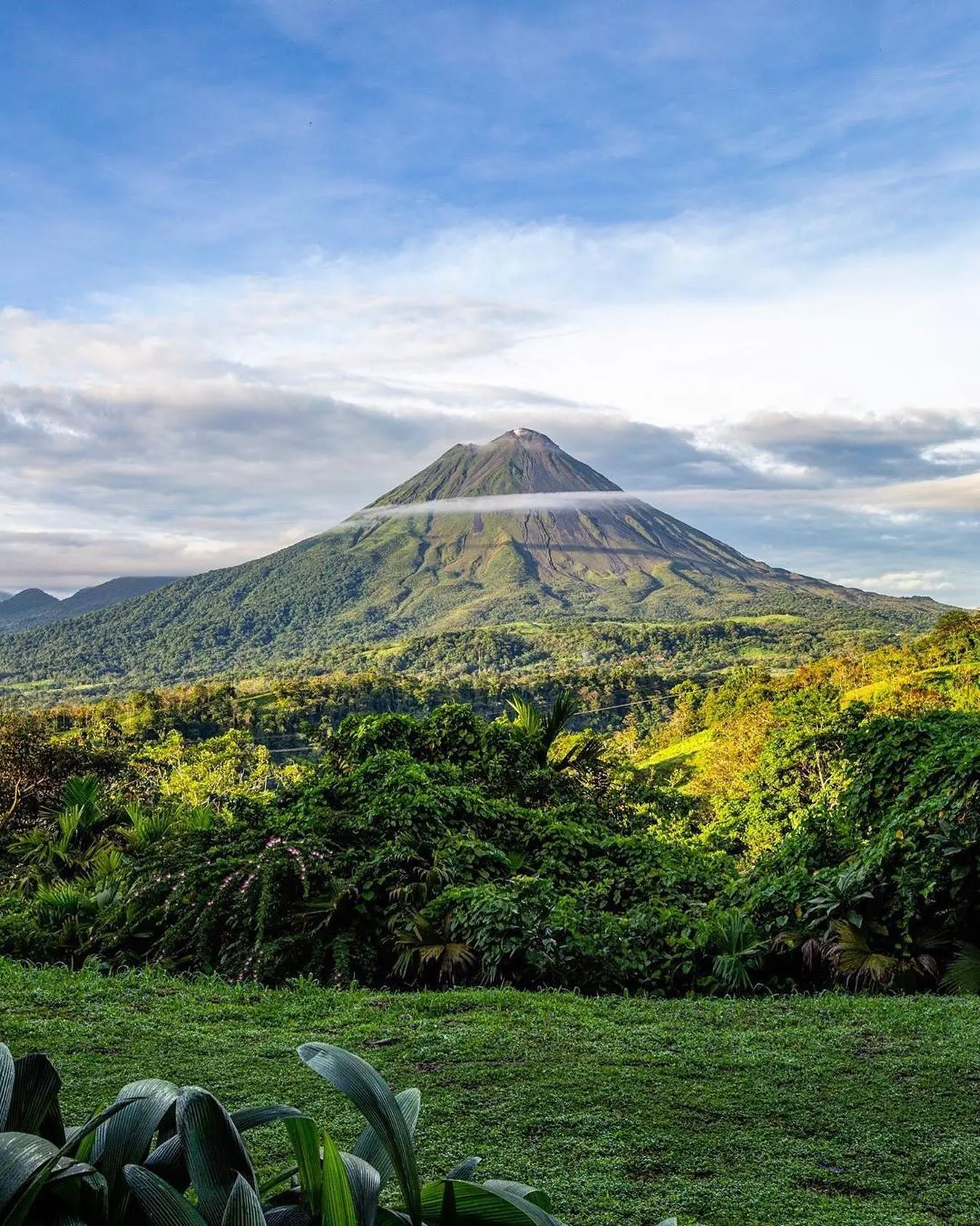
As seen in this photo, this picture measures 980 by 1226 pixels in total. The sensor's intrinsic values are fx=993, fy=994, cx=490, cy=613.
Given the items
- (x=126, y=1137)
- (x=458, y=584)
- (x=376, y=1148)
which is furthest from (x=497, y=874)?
(x=458, y=584)

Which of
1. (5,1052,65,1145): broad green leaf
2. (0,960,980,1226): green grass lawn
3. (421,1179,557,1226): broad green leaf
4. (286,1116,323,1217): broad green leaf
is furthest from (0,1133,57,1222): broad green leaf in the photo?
(0,960,980,1226): green grass lawn

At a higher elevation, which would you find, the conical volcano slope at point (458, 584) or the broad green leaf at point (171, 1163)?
the conical volcano slope at point (458, 584)

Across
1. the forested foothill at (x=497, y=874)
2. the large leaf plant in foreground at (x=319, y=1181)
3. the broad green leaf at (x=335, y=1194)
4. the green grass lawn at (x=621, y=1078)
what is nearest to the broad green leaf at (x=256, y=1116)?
the large leaf plant in foreground at (x=319, y=1181)

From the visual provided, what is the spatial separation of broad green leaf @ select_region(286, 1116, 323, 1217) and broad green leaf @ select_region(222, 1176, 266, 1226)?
0.12m

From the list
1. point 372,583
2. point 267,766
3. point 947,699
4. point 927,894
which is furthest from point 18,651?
point 927,894

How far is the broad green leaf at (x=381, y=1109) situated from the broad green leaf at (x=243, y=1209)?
128mm

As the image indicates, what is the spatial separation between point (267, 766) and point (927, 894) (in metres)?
23.9

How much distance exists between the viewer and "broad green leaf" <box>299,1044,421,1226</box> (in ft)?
3.43

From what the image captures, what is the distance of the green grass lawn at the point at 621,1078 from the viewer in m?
2.49

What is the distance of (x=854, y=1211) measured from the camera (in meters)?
2.33

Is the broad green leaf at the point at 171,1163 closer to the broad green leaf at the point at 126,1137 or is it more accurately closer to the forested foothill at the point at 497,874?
the broad green leaf at the point at 126,1137

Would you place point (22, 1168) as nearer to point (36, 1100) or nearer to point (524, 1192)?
point (36, 1100)

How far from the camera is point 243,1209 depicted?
938 mm

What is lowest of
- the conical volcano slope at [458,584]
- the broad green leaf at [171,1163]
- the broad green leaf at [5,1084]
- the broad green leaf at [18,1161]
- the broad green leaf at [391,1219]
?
the broad green leaf at [391,1219]
